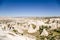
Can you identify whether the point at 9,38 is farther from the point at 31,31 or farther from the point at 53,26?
the point at 53,26

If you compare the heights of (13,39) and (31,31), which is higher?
(13,39)

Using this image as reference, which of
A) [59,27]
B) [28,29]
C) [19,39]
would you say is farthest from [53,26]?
[19,39]

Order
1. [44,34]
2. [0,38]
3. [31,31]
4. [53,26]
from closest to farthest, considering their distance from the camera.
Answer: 1. [0,38]
2. [44,34]
3. [31,31]
4. [53,26]

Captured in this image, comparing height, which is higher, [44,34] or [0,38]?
[0,38]

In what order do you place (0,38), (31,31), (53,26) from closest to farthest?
(0,38) → (31,31) → (53,26)

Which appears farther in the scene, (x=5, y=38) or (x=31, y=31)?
(x=31, y=31)

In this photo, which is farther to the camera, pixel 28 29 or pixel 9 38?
pixel 28 29

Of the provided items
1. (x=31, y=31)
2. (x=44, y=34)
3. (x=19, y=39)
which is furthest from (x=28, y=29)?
(x=19, y=39)

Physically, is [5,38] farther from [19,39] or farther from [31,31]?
[31,31]

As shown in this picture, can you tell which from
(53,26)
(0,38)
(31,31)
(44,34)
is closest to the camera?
(0,38)
